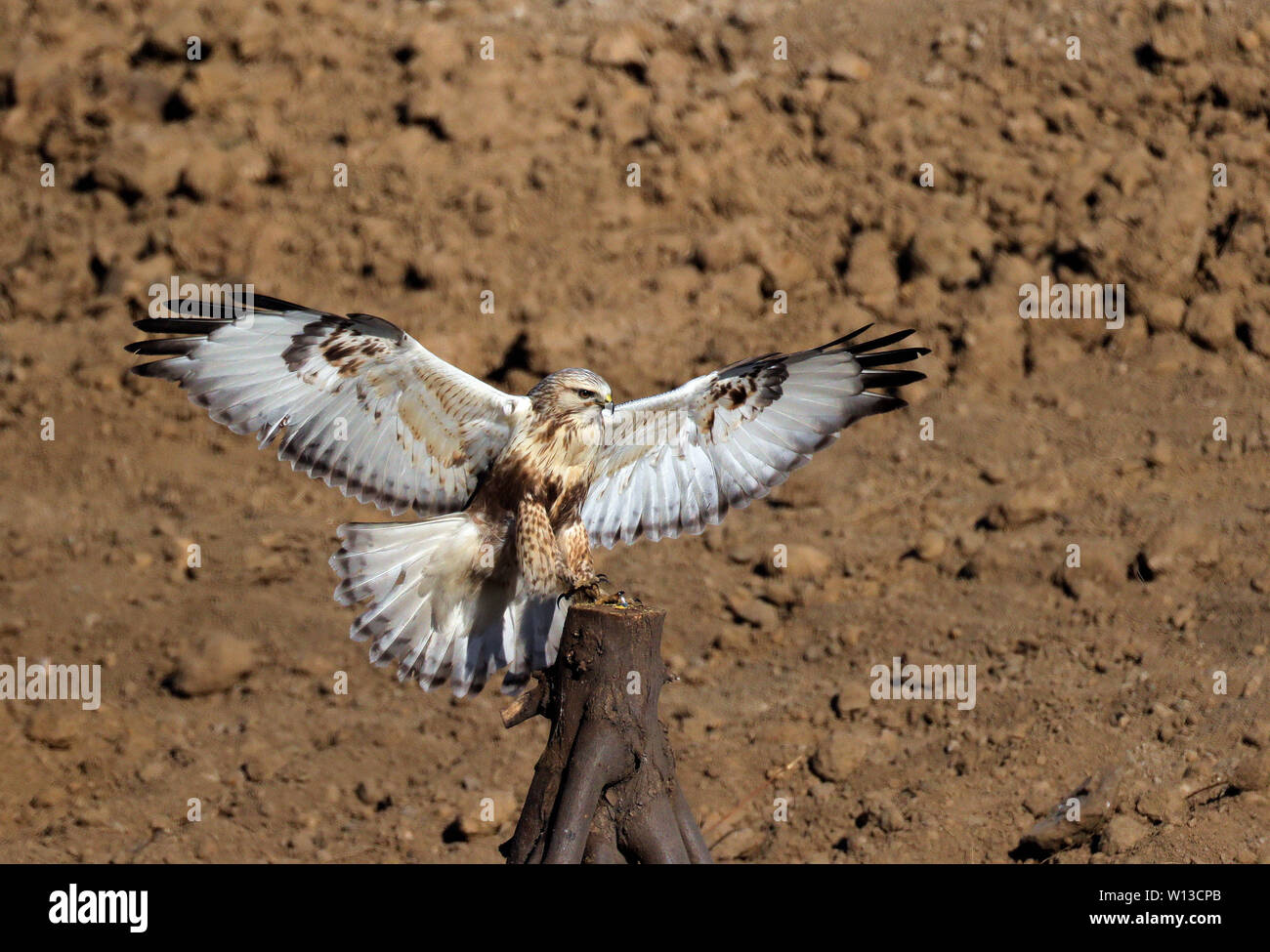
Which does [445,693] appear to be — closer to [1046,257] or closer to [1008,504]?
[1008,504]

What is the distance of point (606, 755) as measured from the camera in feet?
17.6

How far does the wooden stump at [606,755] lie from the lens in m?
5.36

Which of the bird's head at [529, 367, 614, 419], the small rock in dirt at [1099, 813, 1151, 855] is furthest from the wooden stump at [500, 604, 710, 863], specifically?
the small rock in dirt at [1099, 813, 1151, 855]

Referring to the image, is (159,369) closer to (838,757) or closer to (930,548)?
(838,757)

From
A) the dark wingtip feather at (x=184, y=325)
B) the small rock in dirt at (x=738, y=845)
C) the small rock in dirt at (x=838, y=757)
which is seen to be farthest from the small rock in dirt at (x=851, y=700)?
the dark wingtip feather at (x=184, y=325)

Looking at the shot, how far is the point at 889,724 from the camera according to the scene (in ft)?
28.2

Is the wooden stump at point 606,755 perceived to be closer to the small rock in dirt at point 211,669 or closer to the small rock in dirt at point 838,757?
the small rock in dirt at point 838,757

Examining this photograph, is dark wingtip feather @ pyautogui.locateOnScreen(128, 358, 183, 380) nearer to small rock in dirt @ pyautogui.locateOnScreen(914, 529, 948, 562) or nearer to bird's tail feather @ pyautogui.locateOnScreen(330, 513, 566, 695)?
bird's tail feather @ pyautogui.locateOnScreen(330, 513, 566, 695)

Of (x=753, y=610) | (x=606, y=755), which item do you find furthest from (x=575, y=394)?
(x=753, y=610)

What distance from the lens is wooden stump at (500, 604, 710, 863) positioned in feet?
17.6

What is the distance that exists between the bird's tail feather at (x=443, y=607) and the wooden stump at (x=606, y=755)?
526mm

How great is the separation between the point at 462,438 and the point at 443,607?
26.4 inches

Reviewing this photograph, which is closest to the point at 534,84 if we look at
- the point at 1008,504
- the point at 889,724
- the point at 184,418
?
the point at 184,418

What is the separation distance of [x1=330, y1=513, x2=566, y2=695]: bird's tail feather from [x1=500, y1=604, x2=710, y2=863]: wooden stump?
526 mm
